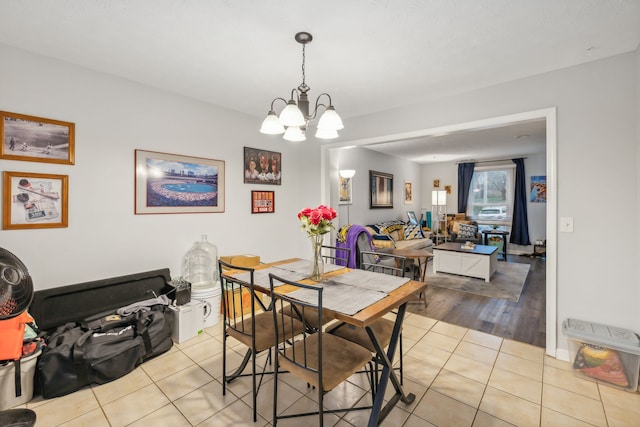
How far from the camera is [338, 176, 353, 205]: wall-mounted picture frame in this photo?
5.24m

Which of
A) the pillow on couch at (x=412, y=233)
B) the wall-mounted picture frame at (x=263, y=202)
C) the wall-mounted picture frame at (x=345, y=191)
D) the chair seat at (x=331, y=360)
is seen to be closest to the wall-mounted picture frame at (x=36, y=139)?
the wall-mounted picture frame at (x=263, y=202)

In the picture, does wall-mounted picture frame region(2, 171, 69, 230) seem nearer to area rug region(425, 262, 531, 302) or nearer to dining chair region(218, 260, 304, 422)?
dining chair region(218, 260, 304, 422)

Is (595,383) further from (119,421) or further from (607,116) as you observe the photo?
(119,421)

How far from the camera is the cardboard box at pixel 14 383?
5.89 feet

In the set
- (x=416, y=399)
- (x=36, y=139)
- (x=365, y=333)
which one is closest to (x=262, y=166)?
(x=36, y=139)

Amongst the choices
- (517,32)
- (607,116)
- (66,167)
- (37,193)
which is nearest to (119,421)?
(37,193)

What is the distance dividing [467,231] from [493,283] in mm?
2134

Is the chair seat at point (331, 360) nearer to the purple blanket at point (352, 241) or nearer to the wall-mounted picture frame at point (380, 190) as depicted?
the purple blanket at point (352, 241)

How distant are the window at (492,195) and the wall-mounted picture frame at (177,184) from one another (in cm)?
710

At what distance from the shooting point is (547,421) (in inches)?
68.2

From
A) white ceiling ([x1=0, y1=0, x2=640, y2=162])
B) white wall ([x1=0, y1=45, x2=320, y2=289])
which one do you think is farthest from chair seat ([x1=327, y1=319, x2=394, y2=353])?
white wall ([x1=0, y1=45, x2=320, y2=289])

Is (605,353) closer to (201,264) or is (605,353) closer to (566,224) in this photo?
(566,224)

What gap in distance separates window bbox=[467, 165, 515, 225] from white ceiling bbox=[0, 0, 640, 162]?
580cm

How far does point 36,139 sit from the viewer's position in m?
2.25
